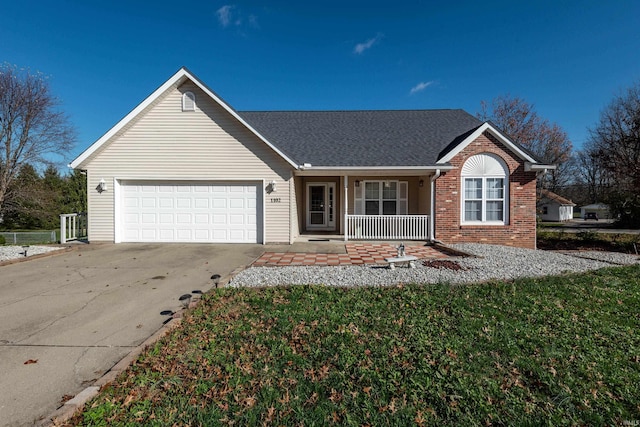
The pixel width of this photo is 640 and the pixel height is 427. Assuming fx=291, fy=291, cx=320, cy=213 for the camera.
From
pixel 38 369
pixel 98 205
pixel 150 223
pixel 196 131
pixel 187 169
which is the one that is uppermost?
pixel 196 131

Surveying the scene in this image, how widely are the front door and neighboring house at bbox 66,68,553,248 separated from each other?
250cm

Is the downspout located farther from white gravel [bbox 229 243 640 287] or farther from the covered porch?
white gravel [bbox 229 243 640 287]

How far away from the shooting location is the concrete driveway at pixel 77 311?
9.15 feet

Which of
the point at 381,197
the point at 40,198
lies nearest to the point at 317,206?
the point at 381,197

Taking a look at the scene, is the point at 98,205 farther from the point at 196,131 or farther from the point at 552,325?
the point at 552,325

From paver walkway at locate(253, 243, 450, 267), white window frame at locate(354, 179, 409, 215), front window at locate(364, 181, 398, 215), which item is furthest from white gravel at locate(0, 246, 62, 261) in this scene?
front window at locate(364, 181, 398, 215)

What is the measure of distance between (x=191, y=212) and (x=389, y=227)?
300 inches

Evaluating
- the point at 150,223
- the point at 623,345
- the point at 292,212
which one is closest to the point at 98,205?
the point at 150,223

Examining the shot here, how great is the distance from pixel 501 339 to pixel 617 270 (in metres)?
5.95

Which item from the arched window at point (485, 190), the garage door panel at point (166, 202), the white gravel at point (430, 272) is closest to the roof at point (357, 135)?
the arched window at point (485, 190)

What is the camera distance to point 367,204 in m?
13.1

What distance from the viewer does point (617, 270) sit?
695 cm

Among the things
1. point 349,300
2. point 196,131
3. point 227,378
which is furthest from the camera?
point 196,131

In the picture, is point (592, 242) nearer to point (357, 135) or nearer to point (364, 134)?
point (364, 134)
